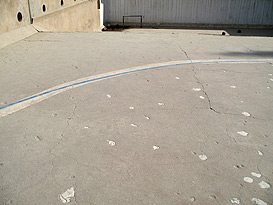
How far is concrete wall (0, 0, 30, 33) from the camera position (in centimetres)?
710

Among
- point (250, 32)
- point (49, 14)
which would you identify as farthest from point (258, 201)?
point (250, 32)

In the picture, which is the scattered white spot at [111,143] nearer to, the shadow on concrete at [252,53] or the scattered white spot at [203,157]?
the scattered white spot at [203,157]

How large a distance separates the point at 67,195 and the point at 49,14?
Answer: 8268mm

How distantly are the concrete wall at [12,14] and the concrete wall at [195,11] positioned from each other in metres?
12.3

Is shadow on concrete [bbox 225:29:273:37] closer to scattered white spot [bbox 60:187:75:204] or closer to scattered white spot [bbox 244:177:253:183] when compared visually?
scattered white spot [bbox 244:177:253:183]

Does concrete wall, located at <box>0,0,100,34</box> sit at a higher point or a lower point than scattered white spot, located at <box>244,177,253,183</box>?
higher

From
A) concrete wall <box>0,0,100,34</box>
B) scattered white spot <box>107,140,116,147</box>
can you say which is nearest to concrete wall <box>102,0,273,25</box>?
concrete wall <box>0,0,100,34</box>

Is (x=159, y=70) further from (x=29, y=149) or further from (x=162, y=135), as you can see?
(x=29, y=149)

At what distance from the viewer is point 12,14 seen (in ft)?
24.7

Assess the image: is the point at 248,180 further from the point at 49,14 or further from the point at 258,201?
the point at 49,14

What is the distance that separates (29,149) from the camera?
3170 mm

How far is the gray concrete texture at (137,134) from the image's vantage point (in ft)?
8.70

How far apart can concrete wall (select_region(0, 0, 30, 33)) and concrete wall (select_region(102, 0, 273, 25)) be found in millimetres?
12297

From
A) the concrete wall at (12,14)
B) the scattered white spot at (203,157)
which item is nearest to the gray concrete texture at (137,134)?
the scattered white spot at (203,157)
